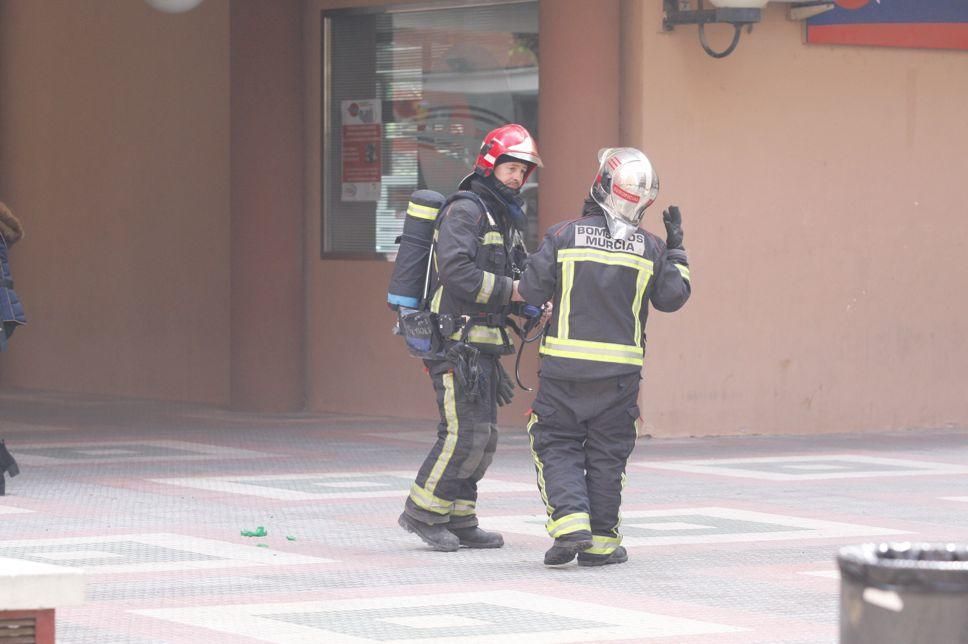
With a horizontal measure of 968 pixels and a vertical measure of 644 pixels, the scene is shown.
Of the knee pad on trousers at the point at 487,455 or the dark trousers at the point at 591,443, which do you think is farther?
the knee pad on trousers at the point at 487,455

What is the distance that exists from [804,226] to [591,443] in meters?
6.45

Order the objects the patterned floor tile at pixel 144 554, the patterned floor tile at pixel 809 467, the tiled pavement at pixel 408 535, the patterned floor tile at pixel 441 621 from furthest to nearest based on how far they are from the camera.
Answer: the patterned floor tile at pixel 809 467, the patterned floor tile at pixel 144 554, the tiled pavement at pixel 408 535, the patterned floor tile at pixel 441 621

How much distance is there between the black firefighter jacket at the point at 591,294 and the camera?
812 centimetres

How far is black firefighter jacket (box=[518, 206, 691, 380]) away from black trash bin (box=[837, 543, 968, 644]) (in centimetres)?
449

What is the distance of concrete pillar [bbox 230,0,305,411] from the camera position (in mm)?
15648

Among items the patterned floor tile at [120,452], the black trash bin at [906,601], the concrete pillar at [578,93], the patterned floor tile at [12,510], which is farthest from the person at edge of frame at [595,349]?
the concrete pillar at [578,93]

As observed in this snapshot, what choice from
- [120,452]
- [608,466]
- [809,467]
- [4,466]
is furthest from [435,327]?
[120,452]

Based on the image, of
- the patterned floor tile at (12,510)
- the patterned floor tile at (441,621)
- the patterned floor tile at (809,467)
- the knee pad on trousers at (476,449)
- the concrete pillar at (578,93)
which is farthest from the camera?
the concrete pillar at (578,93)

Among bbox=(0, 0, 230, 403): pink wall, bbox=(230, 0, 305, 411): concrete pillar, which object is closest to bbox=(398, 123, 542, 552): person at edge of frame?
bbox=(230, 0, 305, 411): concrete pillar

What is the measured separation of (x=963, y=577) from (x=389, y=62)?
1218 cm

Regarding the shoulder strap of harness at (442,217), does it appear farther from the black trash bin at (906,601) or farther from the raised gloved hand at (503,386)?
the black trash bin at (906,601)

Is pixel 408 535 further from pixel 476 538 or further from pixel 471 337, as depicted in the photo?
pixel 471 337

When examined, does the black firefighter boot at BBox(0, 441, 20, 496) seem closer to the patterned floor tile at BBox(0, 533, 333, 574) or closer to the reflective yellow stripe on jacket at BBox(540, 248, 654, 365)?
the patterned floor tile at BBox(0, 533, 333, 574)

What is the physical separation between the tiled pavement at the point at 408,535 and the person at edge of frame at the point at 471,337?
0.23 m
